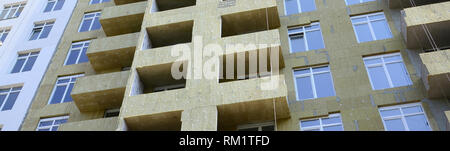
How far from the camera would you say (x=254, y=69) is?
1936cm

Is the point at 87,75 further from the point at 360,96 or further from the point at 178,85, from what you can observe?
the point at 360,96

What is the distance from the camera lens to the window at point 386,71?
17.6 m

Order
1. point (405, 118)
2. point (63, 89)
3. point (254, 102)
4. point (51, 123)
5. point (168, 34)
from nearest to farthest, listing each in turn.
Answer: point (405, 118), point (254, 102), point (51, 123), point (168, 34), point (63, 89)

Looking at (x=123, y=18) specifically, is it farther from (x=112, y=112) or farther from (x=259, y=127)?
(x=259, y=127)

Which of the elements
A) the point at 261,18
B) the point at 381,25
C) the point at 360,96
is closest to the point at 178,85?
the point at 261,18

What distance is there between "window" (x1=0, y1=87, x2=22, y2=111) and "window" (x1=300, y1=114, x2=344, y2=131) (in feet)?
48.2

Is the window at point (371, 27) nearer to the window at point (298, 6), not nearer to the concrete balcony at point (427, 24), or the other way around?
the concrete balcony at point (427, 24)

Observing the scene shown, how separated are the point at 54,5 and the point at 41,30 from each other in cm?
247

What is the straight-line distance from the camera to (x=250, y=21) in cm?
2133

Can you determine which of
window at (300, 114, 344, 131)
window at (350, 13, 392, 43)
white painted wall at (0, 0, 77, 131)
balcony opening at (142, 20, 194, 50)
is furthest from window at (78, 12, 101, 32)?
window at (350, 13, 392, 43)

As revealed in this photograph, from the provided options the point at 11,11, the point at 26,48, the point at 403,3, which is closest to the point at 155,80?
the point at 26,48

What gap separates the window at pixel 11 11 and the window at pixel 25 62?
418cm

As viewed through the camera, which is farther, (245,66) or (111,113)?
(111,113)

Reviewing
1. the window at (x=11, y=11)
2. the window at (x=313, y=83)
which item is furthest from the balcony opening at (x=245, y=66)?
the window at (x=11, y=11)
